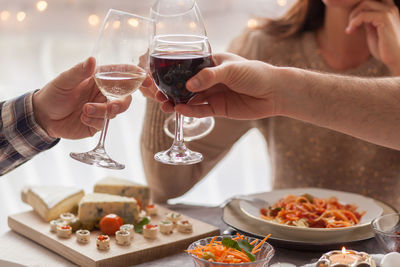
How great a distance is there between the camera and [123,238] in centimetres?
138

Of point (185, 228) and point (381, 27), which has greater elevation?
point (381, 27)

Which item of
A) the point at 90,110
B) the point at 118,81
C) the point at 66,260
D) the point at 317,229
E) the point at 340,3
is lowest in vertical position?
the point at 66,260

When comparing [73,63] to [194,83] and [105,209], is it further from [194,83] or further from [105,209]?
[194,83]

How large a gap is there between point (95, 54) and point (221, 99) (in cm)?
32

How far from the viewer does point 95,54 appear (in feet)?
3.77

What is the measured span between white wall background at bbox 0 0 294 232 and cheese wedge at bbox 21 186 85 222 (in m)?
1.27

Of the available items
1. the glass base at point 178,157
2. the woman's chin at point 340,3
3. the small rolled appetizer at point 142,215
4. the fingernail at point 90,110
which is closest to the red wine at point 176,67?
the glass base at point 178,157

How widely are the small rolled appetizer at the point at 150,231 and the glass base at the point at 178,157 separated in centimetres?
31

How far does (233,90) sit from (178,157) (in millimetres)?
228

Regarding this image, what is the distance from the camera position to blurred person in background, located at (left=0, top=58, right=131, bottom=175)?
4.47 feet

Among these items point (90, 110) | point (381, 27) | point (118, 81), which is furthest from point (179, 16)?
point (381, 27)

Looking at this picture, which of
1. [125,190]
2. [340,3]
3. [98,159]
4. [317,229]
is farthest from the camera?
[340,3]

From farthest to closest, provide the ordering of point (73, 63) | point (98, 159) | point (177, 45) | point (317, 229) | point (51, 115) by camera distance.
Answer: point (73, 63), point (51, 115), point (317, 229), point (98, 159), point (177, 45)

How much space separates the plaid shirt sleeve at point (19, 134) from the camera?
1.49 meters
